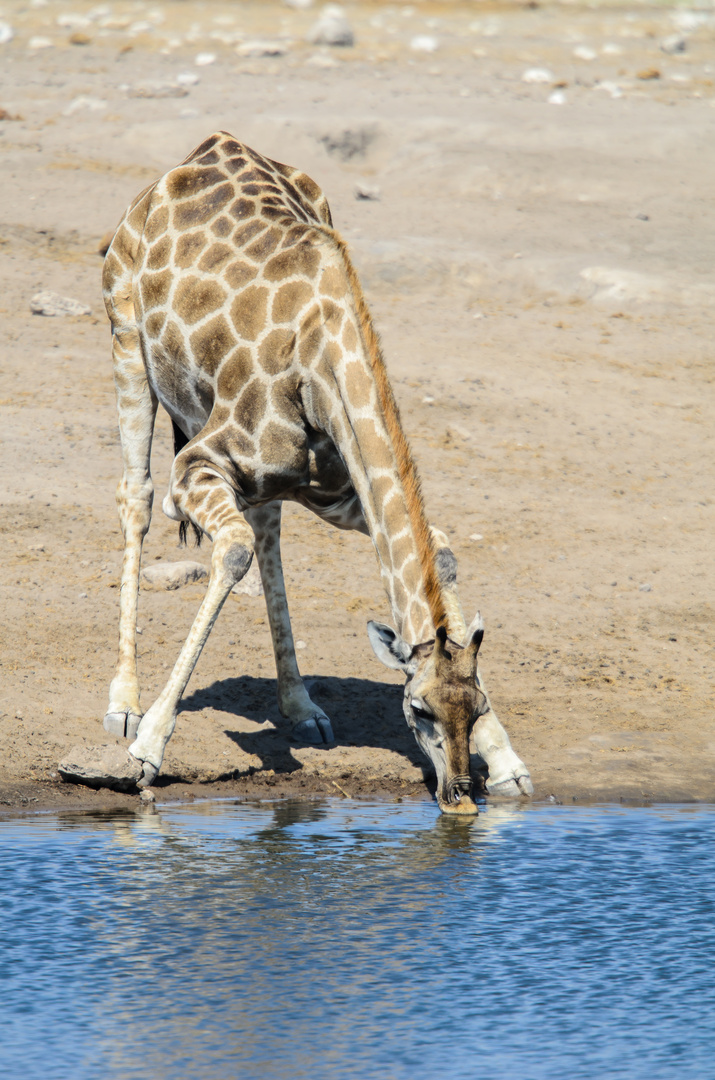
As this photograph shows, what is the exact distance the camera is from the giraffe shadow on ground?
7324mm

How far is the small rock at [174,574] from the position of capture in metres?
9.10

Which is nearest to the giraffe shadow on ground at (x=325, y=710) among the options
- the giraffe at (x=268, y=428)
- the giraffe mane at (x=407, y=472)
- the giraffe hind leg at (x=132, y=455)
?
the giraffe at (x=268, y=428)

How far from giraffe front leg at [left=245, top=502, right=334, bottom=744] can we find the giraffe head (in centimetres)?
149

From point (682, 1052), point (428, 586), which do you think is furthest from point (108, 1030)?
point (428, 586)

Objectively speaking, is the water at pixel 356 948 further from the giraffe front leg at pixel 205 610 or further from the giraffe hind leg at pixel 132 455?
the giraffe hind leg at pixel 132 455

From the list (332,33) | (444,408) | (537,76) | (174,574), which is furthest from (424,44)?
(174,574)

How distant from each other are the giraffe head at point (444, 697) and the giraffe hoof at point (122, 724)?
1.77m

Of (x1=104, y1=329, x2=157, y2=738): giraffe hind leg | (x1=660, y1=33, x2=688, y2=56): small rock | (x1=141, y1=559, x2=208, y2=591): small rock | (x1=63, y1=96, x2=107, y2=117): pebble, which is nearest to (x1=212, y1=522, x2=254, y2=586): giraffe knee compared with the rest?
(x1=104, y1=329, x2=157, y2=738): giraffe hind leg

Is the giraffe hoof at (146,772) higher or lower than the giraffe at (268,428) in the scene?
lower

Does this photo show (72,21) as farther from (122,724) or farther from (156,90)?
(122,724)

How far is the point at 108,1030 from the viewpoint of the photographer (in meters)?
3.90

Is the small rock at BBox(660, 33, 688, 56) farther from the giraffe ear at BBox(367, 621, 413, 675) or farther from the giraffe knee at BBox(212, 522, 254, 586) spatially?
the giraffe ear at BBox(367, 621, 413, 675)

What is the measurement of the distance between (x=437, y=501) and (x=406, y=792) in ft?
13.9

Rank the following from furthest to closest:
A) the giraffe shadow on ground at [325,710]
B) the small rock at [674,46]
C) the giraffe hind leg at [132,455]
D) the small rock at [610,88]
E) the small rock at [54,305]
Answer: the small rock at [674,46]
the small rock at [610,88]
the small rock at [54,305]
the giraffe hind leg at [132,455]
the giraffe shadow on ground at [325,710]
